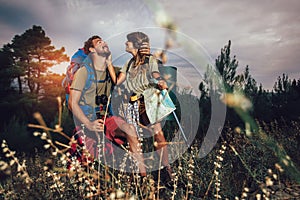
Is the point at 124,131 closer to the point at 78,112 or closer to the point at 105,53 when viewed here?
the point at 78,112

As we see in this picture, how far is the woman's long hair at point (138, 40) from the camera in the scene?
4191 millimetres

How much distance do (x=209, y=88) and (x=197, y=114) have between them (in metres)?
1.34

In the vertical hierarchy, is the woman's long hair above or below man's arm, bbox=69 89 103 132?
above

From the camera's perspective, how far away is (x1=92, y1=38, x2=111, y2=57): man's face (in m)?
4.20

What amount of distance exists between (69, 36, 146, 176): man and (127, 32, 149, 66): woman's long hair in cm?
39

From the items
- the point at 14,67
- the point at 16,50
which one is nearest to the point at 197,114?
the point at 14,67

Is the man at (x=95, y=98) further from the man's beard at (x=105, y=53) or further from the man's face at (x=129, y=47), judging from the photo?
the man's face at (x=129, y=47)

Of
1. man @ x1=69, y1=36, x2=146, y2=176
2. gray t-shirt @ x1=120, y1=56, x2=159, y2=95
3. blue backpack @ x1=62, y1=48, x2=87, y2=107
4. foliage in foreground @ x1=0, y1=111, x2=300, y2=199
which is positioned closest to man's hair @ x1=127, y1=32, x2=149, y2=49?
gray t-shirt @ x1=120, y1=56, x2=159, y2=95

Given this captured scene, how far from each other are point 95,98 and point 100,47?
75 centimetres

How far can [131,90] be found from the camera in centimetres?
427

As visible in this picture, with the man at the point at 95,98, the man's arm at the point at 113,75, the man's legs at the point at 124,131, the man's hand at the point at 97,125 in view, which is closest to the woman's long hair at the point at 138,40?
the man's arm at the point at 113,75

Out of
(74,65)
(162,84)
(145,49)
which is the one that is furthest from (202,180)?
(74,65)

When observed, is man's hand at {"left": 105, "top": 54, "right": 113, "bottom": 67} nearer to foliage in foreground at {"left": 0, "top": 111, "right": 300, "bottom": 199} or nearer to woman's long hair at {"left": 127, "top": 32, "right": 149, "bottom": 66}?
woman's long hair at {"left": 127, "top": 32, "right": 149, "bottom": 66}

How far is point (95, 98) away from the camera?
411cm
